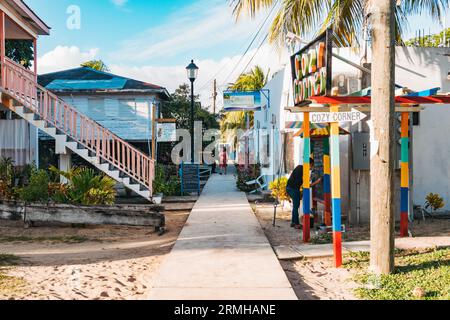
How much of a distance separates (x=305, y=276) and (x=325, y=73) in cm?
308

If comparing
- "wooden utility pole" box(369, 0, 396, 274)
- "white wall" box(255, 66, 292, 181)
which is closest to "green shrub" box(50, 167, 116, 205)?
"white wall" box(255, 66, 292, 181)

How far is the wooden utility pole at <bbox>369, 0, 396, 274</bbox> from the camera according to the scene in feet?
20.7

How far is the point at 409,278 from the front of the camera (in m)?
6.16

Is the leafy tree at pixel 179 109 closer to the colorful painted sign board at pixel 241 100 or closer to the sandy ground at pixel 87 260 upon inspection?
the colorful painted sign board at pixel 241 100

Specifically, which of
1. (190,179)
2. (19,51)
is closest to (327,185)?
(190,179)

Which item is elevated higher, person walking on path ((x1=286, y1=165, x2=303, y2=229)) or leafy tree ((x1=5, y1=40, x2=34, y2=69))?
leafy tree ((x1=5, y1=40, x2=34, y2=69))

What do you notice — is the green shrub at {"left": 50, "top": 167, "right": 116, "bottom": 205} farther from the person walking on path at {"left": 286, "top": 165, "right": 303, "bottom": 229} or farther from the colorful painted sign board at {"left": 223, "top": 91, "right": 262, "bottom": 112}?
the colorful painted sign board at {"left": 223, "top": 91, "right": 262, "bottom": 112}

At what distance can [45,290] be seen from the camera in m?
5.82

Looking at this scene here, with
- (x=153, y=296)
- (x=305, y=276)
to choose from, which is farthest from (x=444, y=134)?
(x=153, y=296)

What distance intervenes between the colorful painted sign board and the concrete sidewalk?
8.32 meters

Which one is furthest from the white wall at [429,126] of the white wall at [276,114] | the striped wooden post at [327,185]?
the white wall at [276,114]
